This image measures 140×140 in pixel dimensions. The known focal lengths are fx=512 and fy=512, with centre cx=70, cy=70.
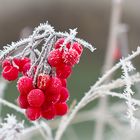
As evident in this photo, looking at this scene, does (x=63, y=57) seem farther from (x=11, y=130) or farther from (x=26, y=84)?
(x=11, y=130)

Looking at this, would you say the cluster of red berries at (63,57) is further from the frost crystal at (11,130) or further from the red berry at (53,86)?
the frost crystal at (11,130)

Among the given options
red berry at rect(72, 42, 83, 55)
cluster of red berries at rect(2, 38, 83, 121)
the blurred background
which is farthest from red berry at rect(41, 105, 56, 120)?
the blurred background

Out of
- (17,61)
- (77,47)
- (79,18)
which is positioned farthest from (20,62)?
(79,18)

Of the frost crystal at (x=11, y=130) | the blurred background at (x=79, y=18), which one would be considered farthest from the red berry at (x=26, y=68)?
the blurred background at (x=79, y=18)

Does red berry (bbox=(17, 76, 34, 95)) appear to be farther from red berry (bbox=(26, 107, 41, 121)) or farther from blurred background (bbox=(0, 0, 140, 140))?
blurred background (bbox=(0, 0, 140, 140))

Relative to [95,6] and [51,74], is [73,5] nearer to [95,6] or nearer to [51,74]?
[95,6]

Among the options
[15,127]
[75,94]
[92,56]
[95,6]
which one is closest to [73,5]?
[95,6]
